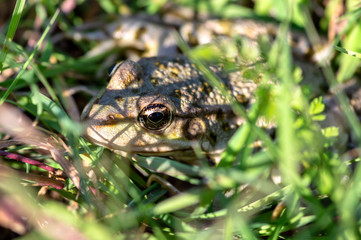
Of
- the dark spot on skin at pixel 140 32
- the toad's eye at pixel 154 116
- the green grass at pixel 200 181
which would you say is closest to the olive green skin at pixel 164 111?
the toad's eye at pixel 154 116

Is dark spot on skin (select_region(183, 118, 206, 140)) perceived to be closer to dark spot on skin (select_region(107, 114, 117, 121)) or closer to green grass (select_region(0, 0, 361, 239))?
green grass (select_region(0, 0, 361, 239))

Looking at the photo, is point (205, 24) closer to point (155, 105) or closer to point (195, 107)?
point (195, 107)

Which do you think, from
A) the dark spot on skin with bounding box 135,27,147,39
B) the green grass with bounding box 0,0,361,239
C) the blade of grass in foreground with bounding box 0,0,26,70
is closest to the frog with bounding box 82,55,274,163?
the green grass with bounding box 0,0,361,239

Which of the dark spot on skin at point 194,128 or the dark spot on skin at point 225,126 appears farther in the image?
the dark spot on skin at point 225,126

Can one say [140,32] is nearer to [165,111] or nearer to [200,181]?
[165,111]

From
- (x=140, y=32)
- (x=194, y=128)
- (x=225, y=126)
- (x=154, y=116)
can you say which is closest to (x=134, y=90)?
→ (x=154, y=116)

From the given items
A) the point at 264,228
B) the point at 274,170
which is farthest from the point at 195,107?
the point at 264,228

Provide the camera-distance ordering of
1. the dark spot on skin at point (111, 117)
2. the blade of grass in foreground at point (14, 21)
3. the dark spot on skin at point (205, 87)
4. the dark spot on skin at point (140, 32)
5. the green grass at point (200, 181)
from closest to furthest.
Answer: the green grass at point (200, 181) < the blade of grass in foreground at point (14, 21) < the dark spot on skin at point (111, 117) < the dark spot on skin at point (205, 87) < the dark spot on skin at point (140, 32)

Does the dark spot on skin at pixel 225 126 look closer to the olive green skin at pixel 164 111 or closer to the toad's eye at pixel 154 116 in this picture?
the olive green skin at pixel 164 111
